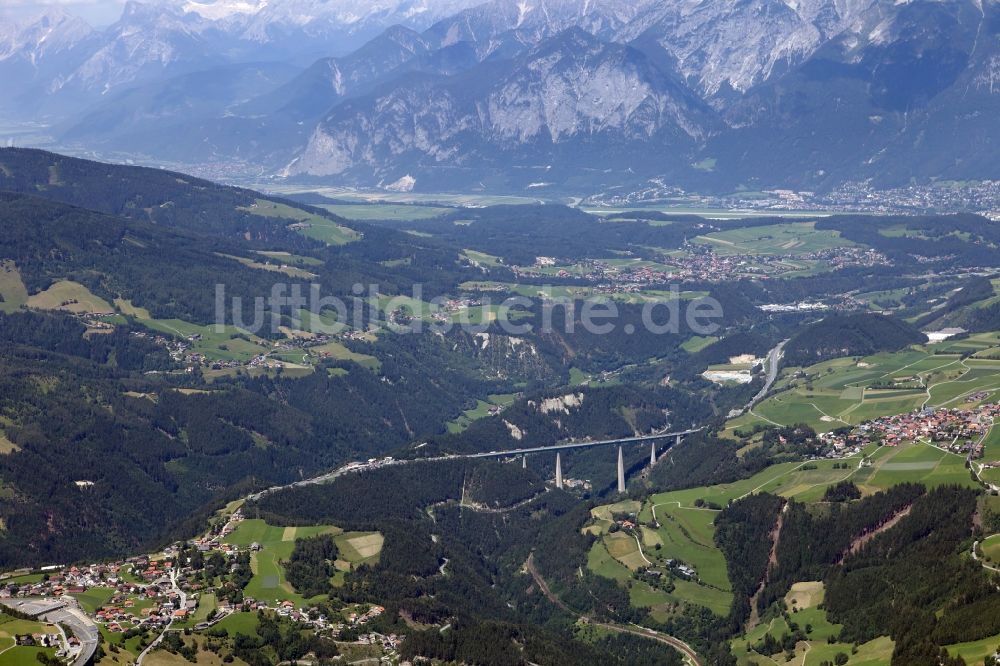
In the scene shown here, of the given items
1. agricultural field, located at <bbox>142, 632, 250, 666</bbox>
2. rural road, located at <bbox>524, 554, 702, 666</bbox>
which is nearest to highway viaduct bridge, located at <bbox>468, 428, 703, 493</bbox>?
rural road, located at <bbox>524, 554, 702, 666</bbox>

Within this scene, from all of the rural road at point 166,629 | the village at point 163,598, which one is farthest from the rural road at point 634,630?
the rural road at point 166,629

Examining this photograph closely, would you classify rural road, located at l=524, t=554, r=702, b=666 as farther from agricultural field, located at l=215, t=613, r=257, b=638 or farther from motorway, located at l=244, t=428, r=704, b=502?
agricultural field, located at l=215, t=613, r=257, b=638

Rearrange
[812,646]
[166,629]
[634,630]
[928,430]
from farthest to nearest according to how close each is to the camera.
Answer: [928,430] → [634,630] → [812,646] → [166,629]

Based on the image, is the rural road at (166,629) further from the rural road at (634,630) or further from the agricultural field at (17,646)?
the rural road at (634,630)

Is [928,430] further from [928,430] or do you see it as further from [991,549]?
[991,549]

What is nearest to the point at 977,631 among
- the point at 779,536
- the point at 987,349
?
the point at 779,536

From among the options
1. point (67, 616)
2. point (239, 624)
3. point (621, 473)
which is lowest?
point (621, 473)

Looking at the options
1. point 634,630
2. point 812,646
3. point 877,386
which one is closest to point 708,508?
point 634,630
